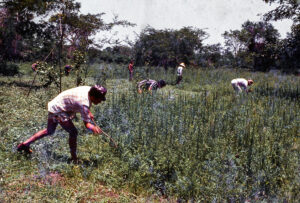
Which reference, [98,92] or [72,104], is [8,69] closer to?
[72,104]

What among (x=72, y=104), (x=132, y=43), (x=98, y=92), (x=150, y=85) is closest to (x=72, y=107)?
(x=72, y=104)

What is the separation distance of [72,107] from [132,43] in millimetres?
26150

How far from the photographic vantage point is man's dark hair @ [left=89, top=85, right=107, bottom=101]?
4.30 metres

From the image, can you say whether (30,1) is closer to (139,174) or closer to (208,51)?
(139,174)

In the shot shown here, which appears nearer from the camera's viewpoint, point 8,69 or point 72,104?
point 72,104

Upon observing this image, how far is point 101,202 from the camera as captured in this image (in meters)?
3.57

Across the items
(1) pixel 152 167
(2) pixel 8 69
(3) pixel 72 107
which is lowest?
(1) pixel 152 167

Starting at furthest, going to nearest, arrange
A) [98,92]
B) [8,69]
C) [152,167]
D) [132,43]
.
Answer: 1. [132,43]
2. [8,69]
3. [152,167]
4. [98,92]

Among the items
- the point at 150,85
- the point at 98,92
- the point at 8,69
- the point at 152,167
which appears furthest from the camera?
the point at 8,69

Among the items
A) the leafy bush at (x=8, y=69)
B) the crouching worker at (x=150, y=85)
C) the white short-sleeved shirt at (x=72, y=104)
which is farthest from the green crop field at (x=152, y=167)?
the leafy bush at (x=8, y=69)

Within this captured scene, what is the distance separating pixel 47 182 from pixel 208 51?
28.7 metres

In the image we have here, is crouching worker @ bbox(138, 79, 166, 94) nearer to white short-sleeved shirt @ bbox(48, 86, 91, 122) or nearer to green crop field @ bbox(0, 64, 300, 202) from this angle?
green crop field @ bbox(0, 64, 300, 202)

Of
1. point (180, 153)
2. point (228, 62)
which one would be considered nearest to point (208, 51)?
point (228, 62)

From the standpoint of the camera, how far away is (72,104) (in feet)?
14.8
